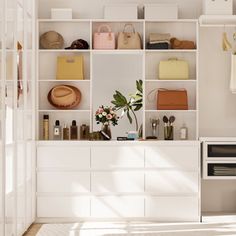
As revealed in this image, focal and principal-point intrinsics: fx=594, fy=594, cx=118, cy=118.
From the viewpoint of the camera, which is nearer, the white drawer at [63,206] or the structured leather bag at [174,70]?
the white drawer at [63,206]

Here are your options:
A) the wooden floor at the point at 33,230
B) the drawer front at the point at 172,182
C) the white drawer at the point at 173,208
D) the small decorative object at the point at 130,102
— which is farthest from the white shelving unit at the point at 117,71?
the wooden floor at the point at 33,230

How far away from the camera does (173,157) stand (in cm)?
626

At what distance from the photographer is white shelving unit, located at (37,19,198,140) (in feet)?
21.6

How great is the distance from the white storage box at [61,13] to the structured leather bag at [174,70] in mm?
1131

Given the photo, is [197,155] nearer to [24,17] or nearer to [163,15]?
[163,15]

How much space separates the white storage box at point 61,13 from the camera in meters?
6.46

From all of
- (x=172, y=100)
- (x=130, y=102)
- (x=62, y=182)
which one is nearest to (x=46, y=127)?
(x=62, y=182)

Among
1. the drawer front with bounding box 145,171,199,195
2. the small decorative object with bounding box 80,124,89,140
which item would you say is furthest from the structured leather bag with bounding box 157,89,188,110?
the small decorative object with bounding box 80,124,89,140

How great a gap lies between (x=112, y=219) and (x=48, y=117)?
1.32 metres

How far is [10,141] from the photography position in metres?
4.99

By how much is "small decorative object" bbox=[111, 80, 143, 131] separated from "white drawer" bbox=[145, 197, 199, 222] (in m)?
0.85

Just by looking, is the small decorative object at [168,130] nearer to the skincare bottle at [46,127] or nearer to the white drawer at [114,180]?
the white drawer at [114,180]

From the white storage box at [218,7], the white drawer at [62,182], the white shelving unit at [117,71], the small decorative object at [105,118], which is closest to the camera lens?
the white drawer at [62,182]

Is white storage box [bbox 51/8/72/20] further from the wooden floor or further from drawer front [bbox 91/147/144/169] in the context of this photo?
the wooden floor
